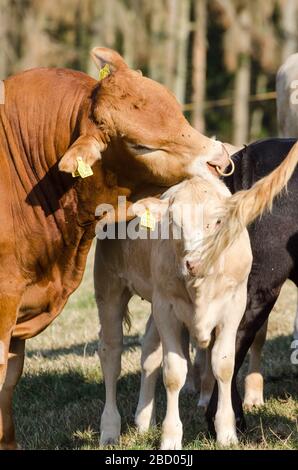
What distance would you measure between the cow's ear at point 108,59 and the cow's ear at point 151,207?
701 mm

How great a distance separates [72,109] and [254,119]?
30.3 metres

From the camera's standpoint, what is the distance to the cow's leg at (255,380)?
20.9 ft

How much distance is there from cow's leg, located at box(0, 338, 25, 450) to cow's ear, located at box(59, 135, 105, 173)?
115cm

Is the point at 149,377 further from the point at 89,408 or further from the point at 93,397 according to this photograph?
the point at 93,397

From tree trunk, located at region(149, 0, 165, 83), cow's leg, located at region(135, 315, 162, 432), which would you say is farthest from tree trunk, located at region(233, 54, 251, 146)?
cow's leg, located at region(135, 315, 162, 432)

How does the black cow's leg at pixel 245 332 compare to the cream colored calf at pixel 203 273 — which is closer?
the cream colored calf at pixel 203 273

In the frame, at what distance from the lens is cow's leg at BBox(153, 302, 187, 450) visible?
518 cm

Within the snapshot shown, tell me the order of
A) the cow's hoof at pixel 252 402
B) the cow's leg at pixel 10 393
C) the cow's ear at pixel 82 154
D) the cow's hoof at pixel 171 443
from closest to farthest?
the cow's ear at pixel 82 154 → the cow's hoof at pixel 171 443 → the cow's leg at pixel 10 393 → the cow's hoof at pixel 252 402

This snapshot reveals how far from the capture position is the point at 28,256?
16.8 ft

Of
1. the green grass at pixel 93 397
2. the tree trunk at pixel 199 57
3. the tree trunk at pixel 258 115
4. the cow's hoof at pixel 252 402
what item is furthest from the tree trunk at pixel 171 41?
the cow's hoof at pixel 252 402

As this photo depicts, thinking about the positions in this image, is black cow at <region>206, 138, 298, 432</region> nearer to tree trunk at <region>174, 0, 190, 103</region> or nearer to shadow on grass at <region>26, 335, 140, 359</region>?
shadow on grass at <region>26, 335, 140, 359</region>

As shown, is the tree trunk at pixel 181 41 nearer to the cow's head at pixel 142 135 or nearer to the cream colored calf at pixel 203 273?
the cream colored calf at pixel 203 273

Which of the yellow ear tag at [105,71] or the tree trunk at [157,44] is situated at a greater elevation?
the tree trunk at [157,44]
